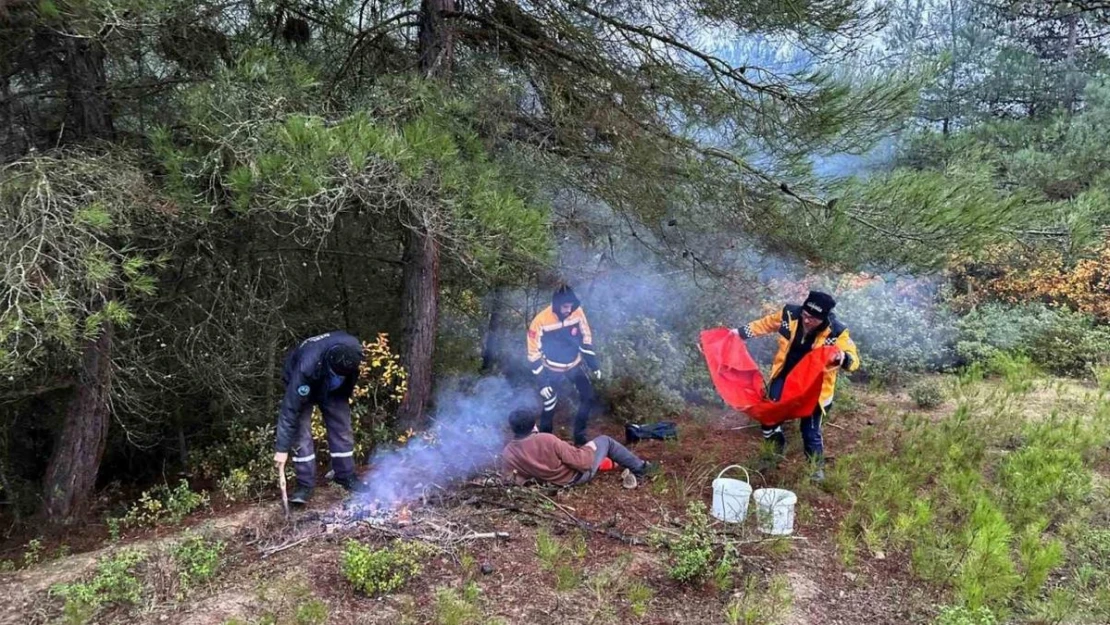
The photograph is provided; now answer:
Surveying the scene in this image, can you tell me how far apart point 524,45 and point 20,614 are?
494cm

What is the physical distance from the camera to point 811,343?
5.43m

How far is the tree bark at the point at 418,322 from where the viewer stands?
19.7ft

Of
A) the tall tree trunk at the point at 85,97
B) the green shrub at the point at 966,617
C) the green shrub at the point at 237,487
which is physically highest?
the tall tree trunk at the point at 85,97

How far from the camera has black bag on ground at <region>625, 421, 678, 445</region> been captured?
6508 mm

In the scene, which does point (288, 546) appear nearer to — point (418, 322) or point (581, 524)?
point (581, 524)

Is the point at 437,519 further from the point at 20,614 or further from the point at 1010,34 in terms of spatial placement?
→ the point at 1010,34

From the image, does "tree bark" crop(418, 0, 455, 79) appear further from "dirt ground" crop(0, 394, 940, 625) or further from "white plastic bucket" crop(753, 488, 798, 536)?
"white plastic bucket" crop(753, 488, 798, 536)

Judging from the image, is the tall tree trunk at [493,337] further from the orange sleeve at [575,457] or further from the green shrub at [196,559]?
the green shrub at [196,559]

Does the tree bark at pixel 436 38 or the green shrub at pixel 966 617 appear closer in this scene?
the green shrub at pixel 966 617

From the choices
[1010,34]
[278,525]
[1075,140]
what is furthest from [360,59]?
[1010,34]

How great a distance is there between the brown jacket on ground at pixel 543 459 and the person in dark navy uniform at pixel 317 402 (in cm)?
115

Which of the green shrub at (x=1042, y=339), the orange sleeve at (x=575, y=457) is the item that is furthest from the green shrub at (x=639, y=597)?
the green shrub at (x=1042, y=339)

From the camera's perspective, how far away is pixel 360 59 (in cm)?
564

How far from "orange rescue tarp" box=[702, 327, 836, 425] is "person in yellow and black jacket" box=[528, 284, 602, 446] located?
104 centimetres
